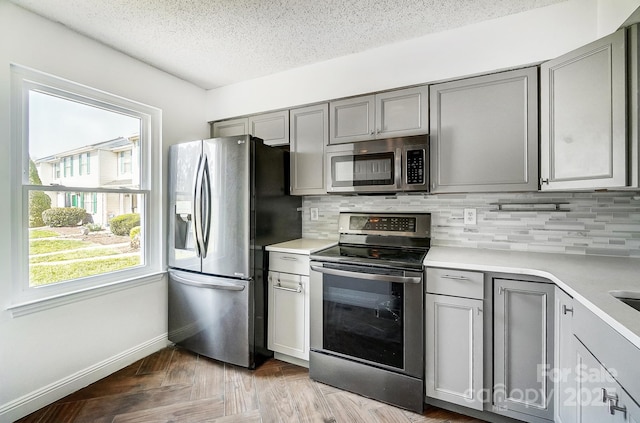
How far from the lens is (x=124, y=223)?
2.34 meters

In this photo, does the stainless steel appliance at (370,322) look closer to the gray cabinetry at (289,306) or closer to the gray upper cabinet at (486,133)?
the gray cabinetry at (289,306)

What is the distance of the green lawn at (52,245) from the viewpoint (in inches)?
71.6

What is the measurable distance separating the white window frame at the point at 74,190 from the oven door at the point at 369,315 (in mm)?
1526

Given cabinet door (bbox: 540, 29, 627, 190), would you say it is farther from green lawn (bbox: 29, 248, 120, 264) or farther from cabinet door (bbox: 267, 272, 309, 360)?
green lawn (bbox: 29, 248, 120, 264)

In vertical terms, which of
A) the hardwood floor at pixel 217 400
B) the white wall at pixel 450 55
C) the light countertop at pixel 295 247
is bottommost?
the hardwood floor at pixel 217 400

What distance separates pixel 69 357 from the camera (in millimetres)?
1924

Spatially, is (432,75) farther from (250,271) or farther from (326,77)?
(250,271)

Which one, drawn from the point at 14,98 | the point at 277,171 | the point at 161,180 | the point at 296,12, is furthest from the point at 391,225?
the point at 14,98

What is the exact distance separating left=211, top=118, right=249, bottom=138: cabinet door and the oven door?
1587mm

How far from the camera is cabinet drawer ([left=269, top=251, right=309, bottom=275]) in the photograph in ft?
7.06

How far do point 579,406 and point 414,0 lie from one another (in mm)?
2217

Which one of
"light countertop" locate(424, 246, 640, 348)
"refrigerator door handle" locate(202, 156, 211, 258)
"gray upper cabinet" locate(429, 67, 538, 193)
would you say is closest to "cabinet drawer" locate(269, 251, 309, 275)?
"refrigerator door handle" locate(202, 156, 211, 258)

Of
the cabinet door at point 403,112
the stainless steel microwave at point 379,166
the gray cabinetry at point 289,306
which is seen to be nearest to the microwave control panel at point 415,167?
the stainless steel microwave at point 379,166

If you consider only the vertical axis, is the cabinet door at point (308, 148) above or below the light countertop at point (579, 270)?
above
